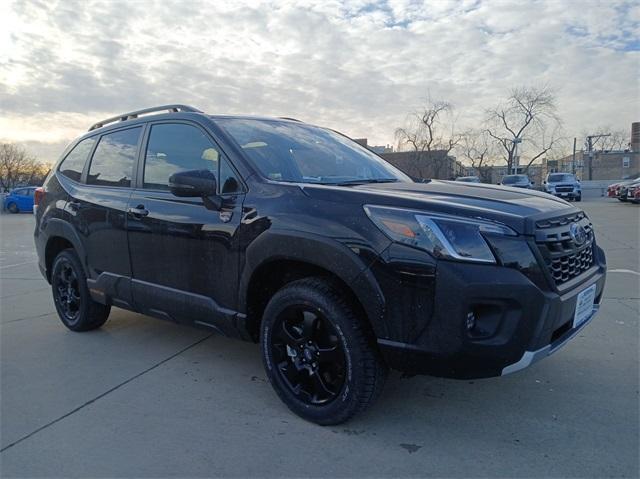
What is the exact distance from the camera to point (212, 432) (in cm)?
267

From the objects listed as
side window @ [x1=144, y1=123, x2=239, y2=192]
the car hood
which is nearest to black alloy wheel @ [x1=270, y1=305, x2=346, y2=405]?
the car hood

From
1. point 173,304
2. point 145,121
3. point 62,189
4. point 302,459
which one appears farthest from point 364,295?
point 62,189

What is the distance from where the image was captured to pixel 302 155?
3344 millimetres

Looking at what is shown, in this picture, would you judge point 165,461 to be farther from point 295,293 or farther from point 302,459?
point 295,293

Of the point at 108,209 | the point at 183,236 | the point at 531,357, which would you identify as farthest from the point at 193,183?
the point at 531,357

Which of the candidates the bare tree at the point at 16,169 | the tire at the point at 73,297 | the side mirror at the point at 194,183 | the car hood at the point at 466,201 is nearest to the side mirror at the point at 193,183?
the side mirror at the point at 194,183

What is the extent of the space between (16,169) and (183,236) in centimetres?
7637

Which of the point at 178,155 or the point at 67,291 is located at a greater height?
the point at 178,155

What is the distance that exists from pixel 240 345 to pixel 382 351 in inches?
77.9

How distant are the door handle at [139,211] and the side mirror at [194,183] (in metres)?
0.61

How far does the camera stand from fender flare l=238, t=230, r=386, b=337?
7.73 feet

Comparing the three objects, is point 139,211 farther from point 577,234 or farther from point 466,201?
point 577,234

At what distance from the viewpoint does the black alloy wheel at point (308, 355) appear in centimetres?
263

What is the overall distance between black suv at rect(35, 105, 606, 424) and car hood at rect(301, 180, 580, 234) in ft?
0.04
